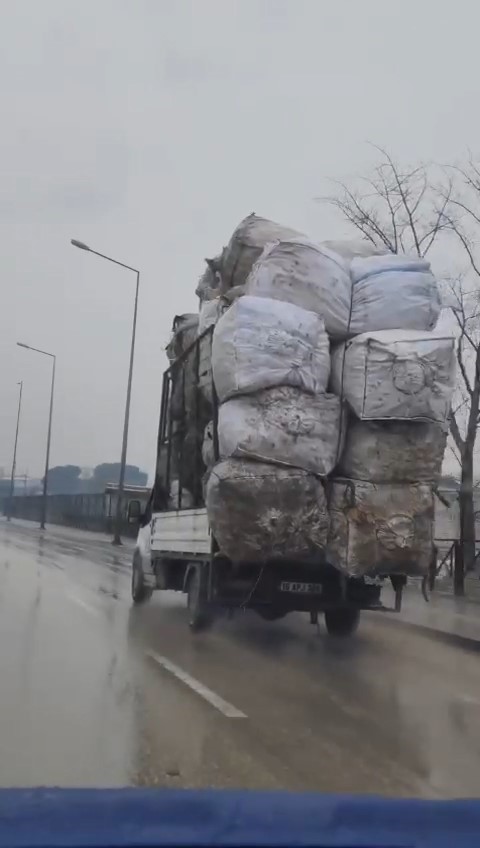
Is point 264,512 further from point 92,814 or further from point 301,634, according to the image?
point 92,814

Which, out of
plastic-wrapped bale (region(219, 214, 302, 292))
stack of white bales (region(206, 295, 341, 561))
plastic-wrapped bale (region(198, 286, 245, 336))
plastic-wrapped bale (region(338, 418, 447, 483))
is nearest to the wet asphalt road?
stack of white bales (region(206, 295, 341, 561))

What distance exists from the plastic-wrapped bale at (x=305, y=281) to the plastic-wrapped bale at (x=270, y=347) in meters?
0.24

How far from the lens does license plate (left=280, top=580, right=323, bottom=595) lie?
9.52 meters

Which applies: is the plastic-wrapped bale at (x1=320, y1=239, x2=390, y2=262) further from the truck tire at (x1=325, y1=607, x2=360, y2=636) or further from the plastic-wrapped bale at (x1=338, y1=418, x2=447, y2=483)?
the truck tire at (x1=325, y1=607, x2=360, y2=636)

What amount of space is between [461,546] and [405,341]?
1103 cm

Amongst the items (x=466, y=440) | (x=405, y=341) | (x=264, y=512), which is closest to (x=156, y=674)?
(x=264, y=512)

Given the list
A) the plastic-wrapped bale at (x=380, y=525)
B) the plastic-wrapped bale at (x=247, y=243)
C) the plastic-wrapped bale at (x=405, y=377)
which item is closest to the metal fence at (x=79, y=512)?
the plastic-wrapped bale at (x=247, y=243)

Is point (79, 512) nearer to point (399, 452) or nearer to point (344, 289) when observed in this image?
point (344, 289)

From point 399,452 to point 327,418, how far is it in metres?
0.73

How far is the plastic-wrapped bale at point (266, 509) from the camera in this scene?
815 centimetres

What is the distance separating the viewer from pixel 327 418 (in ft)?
27.6

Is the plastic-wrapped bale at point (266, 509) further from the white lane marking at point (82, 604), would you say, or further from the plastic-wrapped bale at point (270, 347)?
the white lane marking at point (82, 604)

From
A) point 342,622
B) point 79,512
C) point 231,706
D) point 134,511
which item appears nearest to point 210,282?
point 342,622

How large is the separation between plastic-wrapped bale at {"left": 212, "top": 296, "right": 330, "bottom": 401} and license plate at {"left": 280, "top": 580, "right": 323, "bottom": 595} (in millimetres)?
2257
